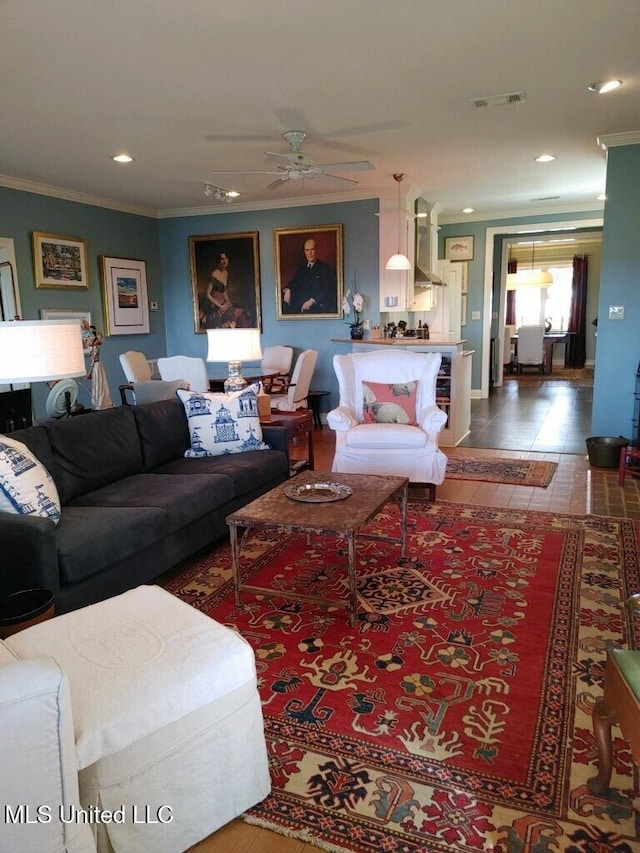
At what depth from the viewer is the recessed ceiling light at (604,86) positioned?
11.6 ft

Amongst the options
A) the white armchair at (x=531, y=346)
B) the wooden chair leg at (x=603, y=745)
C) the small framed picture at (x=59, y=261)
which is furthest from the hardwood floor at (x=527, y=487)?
the white armchair at (x=531, y=346)

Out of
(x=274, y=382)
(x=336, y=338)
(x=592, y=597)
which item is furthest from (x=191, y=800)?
(x=336, y=338)

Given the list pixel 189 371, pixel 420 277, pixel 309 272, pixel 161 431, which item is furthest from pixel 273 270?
pixel 161 431

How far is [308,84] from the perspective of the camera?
11.4ft

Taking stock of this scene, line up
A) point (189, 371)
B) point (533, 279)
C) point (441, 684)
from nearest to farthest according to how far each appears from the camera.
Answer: point (441, 684) → point (189, 371) → point (533, 279)

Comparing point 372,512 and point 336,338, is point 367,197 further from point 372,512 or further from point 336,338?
point 372,512

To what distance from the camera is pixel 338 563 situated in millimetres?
3146

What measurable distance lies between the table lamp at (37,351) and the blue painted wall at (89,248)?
12.1 feet

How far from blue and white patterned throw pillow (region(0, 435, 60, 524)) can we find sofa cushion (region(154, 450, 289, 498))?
1060 millimetres

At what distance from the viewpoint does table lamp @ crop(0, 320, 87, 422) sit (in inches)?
85.6

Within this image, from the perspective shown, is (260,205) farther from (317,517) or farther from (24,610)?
(24,610)

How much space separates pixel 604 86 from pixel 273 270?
4.37 meters

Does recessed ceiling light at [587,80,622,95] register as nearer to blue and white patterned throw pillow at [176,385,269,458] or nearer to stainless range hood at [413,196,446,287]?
blue and white patterned throw pillow at [176,385,269,458]

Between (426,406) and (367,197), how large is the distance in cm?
344
